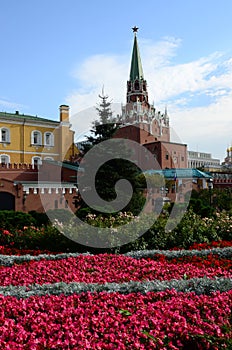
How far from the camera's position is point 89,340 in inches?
125

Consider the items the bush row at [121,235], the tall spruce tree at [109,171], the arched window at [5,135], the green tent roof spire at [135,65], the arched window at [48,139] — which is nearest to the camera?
the bush row at [121,235]

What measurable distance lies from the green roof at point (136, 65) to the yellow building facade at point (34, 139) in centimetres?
2825

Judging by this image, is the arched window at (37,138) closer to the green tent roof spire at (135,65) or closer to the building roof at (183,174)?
the building roof at (183,174)

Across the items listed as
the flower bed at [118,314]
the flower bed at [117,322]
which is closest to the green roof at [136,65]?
the flower bed at [118,314]

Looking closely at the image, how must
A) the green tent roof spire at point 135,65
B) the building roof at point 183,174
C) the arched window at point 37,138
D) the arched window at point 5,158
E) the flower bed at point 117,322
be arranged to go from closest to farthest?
1. the flower bed at point 117,322
2. the arched window at point 5,158
3. the building roof at point 183,174
4. the arched window at point 37,138
5. the green tent roof spire at point 135,65

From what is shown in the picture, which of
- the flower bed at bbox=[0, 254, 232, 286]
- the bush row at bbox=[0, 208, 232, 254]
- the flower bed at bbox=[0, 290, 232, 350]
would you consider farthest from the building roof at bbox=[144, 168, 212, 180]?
the flower bed at bbox=[0, 290, 232, 350]

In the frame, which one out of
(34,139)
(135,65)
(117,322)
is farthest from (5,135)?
(135,65)

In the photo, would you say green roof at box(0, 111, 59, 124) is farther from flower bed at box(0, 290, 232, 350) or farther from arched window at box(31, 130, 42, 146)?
flower bed at box(0, 290, 232, 350)

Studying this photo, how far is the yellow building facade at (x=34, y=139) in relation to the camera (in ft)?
108

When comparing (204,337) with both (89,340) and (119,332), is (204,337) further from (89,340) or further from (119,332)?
(89,340)

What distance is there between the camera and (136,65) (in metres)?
61.5

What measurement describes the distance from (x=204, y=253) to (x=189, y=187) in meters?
25.3

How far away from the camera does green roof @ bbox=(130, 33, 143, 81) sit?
60.6 metres

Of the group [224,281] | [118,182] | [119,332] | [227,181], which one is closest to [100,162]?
[118,182]
